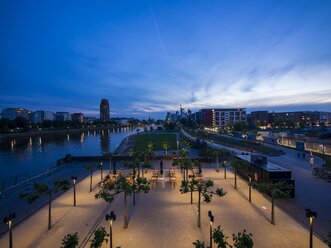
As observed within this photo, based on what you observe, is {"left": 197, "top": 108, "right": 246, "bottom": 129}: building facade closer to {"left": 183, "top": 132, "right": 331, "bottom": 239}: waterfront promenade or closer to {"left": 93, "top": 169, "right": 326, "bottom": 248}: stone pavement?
{"left": 183, "top": 132, "right": 331, "bottom": 239}: waterfront promenade

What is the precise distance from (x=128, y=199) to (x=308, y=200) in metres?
13.3

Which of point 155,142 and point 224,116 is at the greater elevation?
point 224,116

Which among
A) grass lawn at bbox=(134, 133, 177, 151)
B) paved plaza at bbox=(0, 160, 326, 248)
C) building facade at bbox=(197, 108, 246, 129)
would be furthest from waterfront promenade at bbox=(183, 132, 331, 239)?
building facade at bbox=(197, 108, 246, 129)

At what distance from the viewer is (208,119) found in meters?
186

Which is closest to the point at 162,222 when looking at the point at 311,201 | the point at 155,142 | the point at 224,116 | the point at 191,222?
the point at 191,222

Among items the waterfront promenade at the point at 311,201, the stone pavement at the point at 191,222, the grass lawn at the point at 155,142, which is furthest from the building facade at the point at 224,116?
the stone pavement at the point at 191,222

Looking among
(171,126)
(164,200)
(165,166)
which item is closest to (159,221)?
(164,200)

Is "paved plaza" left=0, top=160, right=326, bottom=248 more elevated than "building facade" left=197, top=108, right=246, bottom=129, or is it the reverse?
"building facade" left=197, top=108, right=246, bottom=129

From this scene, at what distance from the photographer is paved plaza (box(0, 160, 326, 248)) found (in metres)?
11.1

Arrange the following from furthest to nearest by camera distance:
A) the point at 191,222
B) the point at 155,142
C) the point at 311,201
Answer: the point at 155,142 < the point at 311,201 < the point at 191,222

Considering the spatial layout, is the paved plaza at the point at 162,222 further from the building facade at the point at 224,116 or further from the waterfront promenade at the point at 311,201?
the building facade at the point at 224,116

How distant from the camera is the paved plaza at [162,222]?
11078mm

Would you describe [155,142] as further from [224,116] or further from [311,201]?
[224,116]

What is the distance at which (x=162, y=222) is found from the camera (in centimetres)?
1312
